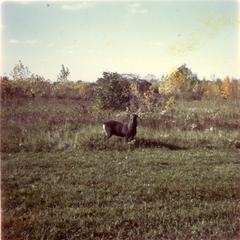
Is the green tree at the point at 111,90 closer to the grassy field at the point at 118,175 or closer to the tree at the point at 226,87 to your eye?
the grassy field at the point at 118,175

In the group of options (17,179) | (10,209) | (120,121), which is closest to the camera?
(10,209)

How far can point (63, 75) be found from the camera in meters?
5.59

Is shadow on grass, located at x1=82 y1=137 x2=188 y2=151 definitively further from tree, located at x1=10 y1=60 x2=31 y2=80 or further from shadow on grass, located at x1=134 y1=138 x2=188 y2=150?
tree, located at x1=10 y1=60 x2=31 y2=80

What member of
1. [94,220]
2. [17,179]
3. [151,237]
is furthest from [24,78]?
[151,237]

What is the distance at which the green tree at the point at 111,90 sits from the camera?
5.60 m

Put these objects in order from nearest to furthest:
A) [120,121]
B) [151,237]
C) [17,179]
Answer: [151,237] → [17,179] → [120,121]

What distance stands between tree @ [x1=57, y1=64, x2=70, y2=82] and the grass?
0.96m

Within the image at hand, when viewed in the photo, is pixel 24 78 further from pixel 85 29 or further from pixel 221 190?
pixel 221 190

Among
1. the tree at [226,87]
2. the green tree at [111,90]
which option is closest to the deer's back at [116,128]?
the green tree at [111,90]

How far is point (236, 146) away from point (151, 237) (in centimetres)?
219

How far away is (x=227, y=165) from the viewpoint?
235 inches

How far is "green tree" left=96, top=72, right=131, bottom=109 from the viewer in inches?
221

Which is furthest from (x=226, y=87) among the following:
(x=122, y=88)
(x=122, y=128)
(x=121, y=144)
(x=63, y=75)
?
(x=63, y=75)

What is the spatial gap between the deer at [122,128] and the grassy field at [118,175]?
0.39 feet
